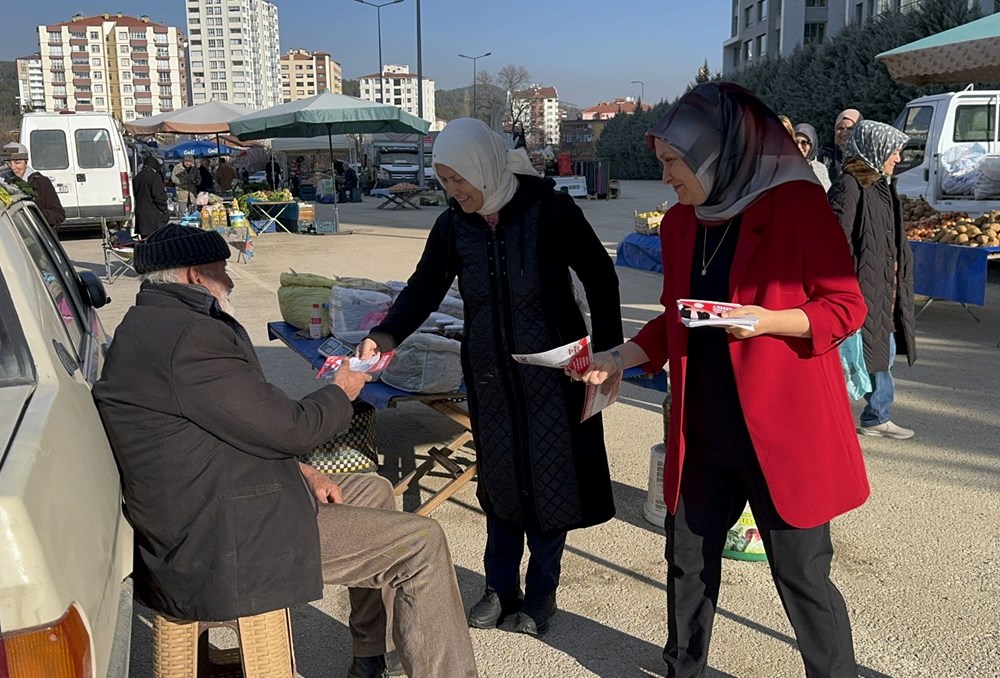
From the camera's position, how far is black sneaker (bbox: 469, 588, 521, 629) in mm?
3334

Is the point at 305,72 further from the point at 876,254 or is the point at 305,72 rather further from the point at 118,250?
the point at 876,254

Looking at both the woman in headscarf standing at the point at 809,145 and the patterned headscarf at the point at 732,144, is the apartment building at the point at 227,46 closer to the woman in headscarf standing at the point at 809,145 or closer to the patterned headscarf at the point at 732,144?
the woman in headscarf standing at the point at 809,145

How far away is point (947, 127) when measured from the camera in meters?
12.2

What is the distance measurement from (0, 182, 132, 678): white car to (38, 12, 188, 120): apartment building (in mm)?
152269

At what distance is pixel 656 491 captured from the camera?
4156 millimetres

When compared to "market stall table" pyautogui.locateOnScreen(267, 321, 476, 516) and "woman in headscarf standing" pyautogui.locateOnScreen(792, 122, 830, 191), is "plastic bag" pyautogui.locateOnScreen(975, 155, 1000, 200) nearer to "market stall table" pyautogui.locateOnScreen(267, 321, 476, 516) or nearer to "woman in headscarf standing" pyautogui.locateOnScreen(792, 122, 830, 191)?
"woman in headscarf standing" pyautogui.locateOnScreen(792, 122, 830, 191)

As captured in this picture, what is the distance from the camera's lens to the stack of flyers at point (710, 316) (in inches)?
83.4

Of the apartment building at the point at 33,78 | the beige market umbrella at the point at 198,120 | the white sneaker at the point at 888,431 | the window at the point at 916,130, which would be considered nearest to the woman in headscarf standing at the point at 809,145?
the white sneaker at the point at 888,431

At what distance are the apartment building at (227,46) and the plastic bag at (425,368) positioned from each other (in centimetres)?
14546

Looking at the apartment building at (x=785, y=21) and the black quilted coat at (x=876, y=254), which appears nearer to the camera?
the black quilted coat at (x=876, y=254)

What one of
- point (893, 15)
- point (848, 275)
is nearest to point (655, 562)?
point (848, 275)

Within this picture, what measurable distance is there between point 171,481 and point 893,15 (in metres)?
26.1

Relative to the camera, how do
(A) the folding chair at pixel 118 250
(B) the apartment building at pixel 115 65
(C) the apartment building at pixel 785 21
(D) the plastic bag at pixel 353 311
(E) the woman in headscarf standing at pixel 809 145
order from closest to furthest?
(D) the plastic bag at pixel 353 311 → (E) the woman in headscarf standing at pixel 809 145 → (A) the folding chair at pixel 118 250 → (C) the apartment building at pixel 785 21 → (B) the apartment building at pixel 115 65

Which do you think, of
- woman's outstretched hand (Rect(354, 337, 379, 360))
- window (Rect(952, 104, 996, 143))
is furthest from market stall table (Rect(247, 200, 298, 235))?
woman's outstretched hand (Rect(354, 337, 379, 360))
